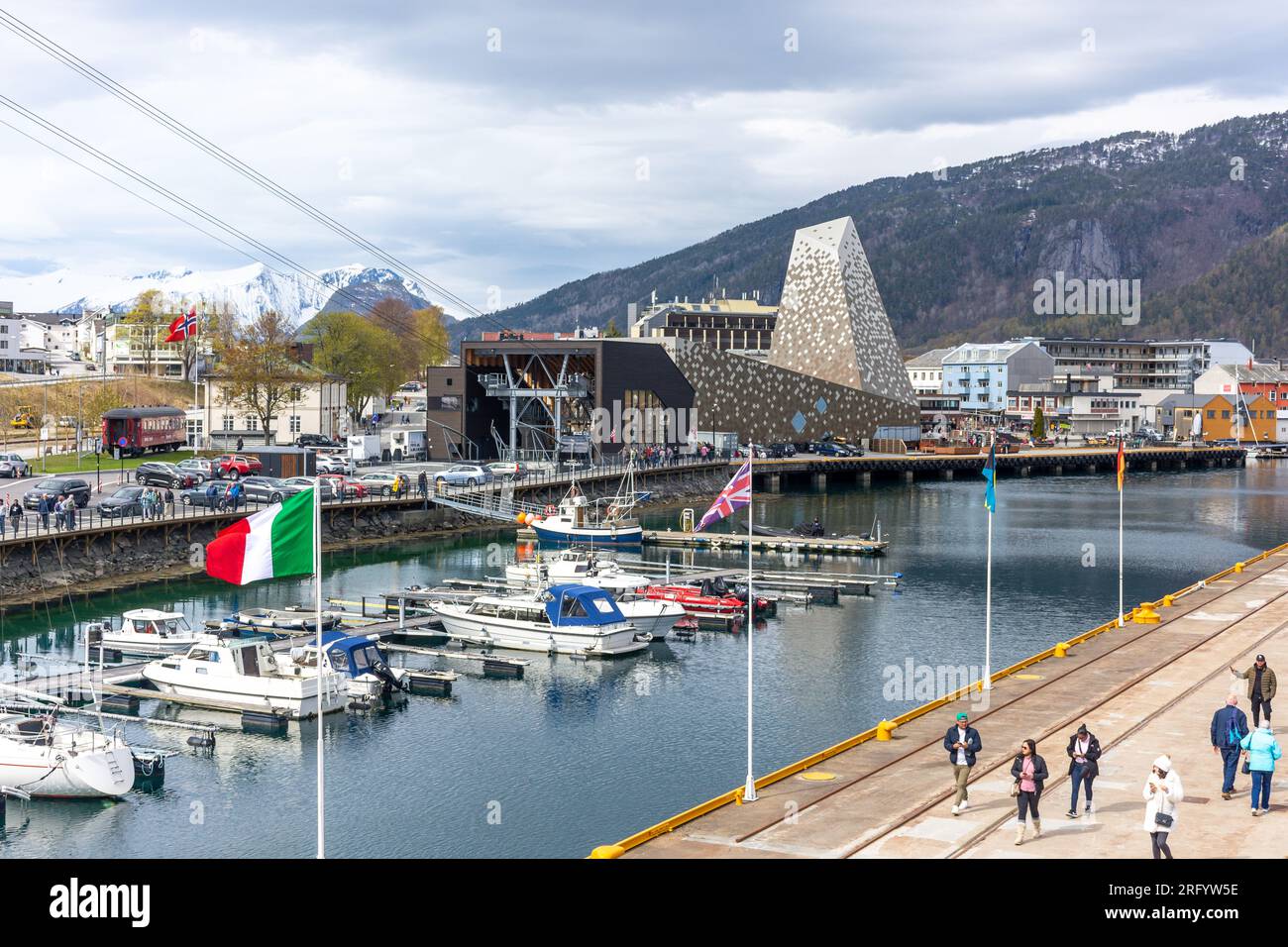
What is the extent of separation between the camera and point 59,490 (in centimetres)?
7344

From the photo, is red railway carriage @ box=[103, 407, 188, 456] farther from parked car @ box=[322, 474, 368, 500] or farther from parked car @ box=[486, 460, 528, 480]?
parked car @ box=[486, 460, 528, 480]

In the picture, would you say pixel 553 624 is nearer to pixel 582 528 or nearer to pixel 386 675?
pixel 386 675

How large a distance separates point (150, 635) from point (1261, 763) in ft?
125

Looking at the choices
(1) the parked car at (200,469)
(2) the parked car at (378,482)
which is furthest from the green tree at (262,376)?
(1) the parked car at (200,469)

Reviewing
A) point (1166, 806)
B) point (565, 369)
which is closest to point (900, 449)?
point (565, 369)

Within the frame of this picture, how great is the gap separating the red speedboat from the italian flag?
119ft

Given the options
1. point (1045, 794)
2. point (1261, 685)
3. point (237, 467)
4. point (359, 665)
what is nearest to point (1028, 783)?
point (1045, 794)

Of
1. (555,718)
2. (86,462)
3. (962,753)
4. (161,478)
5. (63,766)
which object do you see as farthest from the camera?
(86,462)

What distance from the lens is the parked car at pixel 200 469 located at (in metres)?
86.9

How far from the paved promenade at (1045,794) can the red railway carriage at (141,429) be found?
77.9m

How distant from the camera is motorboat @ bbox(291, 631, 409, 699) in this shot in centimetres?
4347

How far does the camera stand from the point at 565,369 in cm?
12338

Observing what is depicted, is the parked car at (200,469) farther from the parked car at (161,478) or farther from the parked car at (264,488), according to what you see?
the parked car at (264,488)
